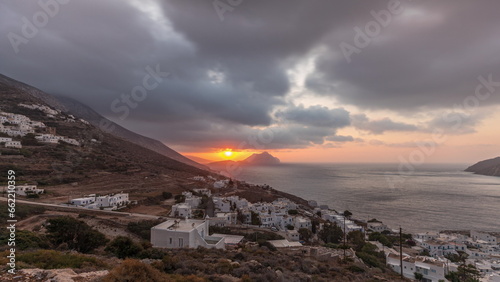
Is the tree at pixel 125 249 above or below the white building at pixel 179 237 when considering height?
above

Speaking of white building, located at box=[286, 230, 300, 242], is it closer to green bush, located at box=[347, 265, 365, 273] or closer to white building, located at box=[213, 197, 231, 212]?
white building, located at box=[213, 197, 231, 212]

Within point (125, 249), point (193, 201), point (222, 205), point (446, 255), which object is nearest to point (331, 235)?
point (446, 255)

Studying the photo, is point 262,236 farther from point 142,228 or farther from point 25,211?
point 25,211

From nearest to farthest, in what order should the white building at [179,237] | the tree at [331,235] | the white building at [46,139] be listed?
the white building at [179,237] < the tree at [331,235] < the white building at [46,139]

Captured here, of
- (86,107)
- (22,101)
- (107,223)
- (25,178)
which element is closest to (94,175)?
(25,178)

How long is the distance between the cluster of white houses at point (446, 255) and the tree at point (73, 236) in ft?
82.5

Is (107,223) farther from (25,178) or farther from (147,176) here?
(147,176)

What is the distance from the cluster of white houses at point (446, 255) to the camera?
23.6 metres

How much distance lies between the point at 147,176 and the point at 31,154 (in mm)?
20496

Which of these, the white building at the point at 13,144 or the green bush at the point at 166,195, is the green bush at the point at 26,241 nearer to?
the green bush at the point at 166,195

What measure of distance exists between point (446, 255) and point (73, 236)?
41.3m

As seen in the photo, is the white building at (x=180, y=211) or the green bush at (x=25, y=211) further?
the white building at (x=180, y=211)

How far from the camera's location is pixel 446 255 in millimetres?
33500

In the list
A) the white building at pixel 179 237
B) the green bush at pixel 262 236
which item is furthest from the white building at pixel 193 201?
the white building at pixel 179 237
